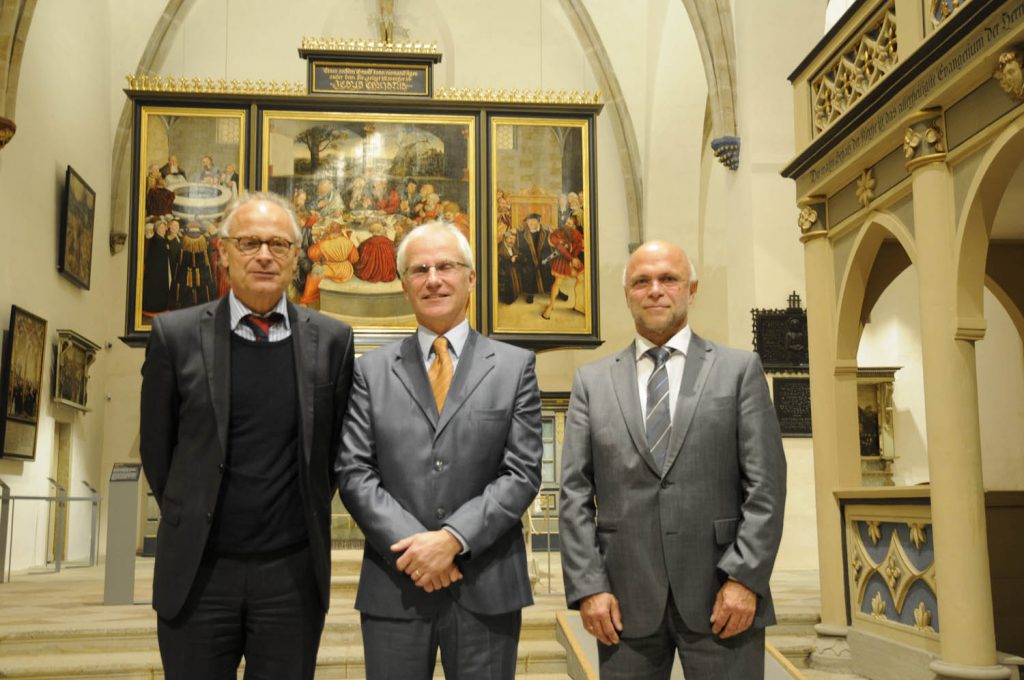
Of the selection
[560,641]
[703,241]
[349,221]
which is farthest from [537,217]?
[560,641]

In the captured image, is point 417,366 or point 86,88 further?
point 86,88

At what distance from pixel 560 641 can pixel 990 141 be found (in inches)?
164

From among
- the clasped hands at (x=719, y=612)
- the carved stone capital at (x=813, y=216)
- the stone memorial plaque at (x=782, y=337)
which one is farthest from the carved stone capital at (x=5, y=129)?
the clasped hands at (x=719, y=612)

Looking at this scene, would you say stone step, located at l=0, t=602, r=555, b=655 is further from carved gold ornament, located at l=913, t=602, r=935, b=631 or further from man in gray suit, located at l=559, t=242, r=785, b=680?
man in gray suit, located at l=559, t=242, r=785, b=680

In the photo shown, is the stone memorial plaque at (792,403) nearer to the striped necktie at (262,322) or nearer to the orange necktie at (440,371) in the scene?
the orange necktie at (440,371)

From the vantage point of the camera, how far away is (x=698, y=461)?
10.3 ft

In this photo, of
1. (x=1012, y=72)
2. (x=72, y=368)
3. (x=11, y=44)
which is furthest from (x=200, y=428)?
(x=72, y=368)

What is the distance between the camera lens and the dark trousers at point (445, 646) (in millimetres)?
2924

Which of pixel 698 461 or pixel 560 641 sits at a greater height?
pixel 698 461

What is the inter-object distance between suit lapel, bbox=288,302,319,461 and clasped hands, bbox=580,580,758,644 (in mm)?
949

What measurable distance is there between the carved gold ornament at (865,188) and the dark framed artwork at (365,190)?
23.2ft

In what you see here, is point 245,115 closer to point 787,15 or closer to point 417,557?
point 787,15

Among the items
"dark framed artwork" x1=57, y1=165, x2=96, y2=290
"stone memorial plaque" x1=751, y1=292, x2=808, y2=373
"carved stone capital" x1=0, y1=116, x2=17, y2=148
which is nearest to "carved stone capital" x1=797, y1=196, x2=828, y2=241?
"stone memorial plaque" x1=751, y1=292, x2=808, y2=373

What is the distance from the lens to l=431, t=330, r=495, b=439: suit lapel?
309 centimetres
